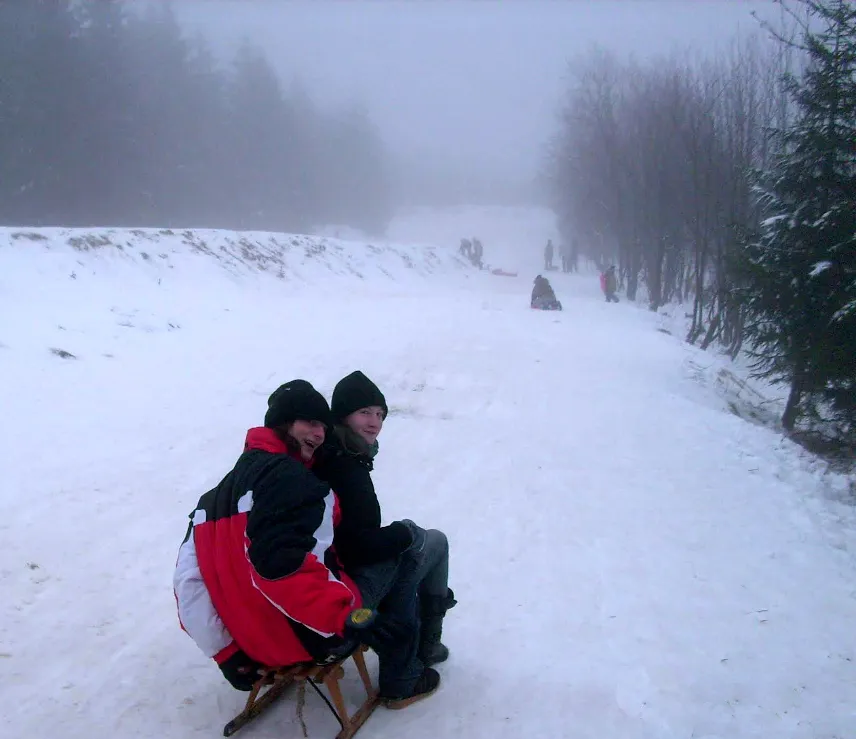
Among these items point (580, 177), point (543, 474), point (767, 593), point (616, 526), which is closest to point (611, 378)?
point (543, 474)

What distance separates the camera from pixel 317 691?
3064mm

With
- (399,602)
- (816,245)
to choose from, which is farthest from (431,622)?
(816,245)

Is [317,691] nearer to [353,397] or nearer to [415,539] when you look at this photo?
[415,539]

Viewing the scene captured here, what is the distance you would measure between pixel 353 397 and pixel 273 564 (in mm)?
958

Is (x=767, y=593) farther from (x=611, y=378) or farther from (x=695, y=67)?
(x=695, y=67)

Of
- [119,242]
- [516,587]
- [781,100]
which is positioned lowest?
[516,587]

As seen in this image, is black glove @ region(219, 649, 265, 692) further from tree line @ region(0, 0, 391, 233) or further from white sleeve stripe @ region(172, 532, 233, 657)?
tree line @ region(0, 0, 391, 233)

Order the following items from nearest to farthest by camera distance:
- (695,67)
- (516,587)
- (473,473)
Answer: (516,587), (473,473), (695,67)

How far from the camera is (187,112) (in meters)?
42.1

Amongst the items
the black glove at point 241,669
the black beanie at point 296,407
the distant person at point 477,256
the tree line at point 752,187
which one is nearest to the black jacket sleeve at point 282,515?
the black beanie at point 296,407

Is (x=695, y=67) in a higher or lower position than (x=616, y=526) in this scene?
higher

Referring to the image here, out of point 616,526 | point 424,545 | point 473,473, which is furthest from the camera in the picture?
point 473,473

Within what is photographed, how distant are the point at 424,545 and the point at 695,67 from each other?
23.0m

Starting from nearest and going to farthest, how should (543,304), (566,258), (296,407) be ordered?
1. (296,407)
2. (543,304)
3. (566,258)
